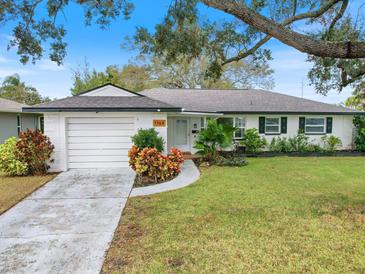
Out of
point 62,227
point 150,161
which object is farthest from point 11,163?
point 62,227

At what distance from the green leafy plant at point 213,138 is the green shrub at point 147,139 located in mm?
2844

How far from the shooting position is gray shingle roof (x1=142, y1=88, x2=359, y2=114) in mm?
15156

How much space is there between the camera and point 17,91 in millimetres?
37500

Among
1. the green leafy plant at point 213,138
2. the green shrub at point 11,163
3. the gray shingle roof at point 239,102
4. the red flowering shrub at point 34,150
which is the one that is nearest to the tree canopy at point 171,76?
the gray shingle roof at point 239,102

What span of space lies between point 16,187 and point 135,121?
458 centimetres

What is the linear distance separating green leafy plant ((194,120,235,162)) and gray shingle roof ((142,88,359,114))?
8.91ft

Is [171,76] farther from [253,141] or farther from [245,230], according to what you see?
[245,230]

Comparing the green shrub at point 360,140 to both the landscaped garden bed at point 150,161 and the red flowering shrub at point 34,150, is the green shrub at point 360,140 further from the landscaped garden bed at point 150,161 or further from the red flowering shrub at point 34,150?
the red flowering shrub at point 34,150

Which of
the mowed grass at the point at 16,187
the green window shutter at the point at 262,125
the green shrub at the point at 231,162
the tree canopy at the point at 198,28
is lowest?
the mowed grass at the point at 16,187

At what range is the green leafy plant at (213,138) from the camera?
1157 cm

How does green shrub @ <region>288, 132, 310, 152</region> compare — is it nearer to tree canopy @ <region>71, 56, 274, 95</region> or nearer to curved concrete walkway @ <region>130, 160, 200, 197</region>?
curved concrete walkway @ <region>130, 160, 200, 197</region>

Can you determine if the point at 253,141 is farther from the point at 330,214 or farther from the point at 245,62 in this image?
the point at 245,62

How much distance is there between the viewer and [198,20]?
7527mm

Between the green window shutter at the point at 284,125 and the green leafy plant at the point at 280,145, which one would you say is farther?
the green window shutter at the point at 284,125
